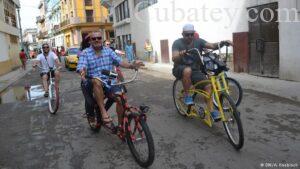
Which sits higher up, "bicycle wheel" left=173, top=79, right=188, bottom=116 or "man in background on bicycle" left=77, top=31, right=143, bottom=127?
"man in background on bicycle" left=77, top=31, right=143, bottom=127

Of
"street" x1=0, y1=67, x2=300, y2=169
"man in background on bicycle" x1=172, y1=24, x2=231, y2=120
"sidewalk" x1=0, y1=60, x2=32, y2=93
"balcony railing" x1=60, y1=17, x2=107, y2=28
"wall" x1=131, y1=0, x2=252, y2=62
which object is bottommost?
"sidewalk" x1=0, y1=60, x2=32, y2=93

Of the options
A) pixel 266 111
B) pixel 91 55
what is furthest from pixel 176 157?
pixel 266 111

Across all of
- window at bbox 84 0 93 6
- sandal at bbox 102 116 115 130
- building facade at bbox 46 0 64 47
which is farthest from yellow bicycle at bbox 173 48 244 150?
building facade at bbox 46 0 64 47

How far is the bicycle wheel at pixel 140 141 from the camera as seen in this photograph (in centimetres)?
A: 426

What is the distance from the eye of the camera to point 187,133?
5805 mm

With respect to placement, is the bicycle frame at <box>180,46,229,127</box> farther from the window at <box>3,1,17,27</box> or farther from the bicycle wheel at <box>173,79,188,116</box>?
the window at <box>3,1,17,27</box>

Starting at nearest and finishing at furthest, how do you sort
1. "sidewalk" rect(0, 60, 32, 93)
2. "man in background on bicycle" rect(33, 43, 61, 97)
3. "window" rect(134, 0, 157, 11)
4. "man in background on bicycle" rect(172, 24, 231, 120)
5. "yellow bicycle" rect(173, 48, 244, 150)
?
"yellow bicycle" rect(173, 48, 244, 150), "man in background on bicycle" rect(172, 24, 231, 120), "man in background on bicycle" rect(33, 43, 61, 97), "sidewalk" rect(0, 60, 32, 93), "window" rect(134, 0, 157, 11)

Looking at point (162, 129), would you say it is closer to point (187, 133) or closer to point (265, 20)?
point (187, 133)

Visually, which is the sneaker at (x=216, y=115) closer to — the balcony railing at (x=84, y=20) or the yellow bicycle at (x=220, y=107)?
the yellow bicycle at (x=220, y=107)

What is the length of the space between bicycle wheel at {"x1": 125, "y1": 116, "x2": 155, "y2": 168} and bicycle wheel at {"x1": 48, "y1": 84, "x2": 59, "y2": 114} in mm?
3861

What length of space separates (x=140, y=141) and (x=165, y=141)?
3.41ft

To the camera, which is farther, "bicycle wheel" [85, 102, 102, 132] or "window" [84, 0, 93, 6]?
"window" [84, 0, 93, 6]

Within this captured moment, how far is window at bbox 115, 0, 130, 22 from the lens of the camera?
31.7m

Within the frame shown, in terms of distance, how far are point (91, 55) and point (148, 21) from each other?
19403 mm
